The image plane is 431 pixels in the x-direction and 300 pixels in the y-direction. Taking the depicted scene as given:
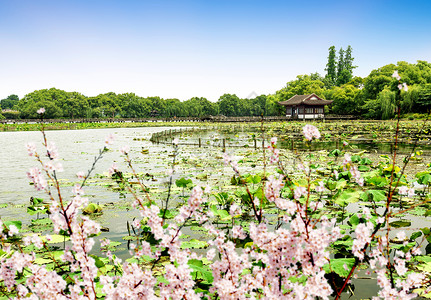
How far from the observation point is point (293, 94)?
67.6 meters

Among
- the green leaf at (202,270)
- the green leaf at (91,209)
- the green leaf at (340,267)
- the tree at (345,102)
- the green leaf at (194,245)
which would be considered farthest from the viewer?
the tree at (345,102)

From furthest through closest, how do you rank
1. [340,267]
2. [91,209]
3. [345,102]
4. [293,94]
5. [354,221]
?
[293,94] → [345,102] → [91,209] → [354,221] → [340,267]

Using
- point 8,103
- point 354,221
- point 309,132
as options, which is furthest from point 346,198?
point 8,103

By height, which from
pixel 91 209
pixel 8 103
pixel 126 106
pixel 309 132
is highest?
pixel 8 103

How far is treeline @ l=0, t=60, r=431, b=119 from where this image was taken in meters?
45.2

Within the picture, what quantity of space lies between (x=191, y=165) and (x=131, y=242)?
23.6ft

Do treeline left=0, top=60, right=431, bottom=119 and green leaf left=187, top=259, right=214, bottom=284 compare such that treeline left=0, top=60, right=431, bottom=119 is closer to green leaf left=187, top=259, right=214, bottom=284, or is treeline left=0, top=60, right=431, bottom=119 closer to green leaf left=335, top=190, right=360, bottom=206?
green leaf left=335, top=190, right=360, bottom=206

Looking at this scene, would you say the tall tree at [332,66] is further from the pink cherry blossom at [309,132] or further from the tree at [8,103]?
the tree at [8,103]

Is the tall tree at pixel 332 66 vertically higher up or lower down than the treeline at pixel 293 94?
higher up

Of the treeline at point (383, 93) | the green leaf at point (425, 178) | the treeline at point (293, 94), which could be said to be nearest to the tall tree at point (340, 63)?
the treeline at point (293, 94)

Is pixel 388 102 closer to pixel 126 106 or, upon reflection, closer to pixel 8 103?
pixel 126 106

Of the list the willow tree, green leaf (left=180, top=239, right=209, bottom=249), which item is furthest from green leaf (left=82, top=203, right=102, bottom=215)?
the willow tree

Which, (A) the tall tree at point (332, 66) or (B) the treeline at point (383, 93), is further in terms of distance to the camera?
(A) the tall tree at point (332, 66)

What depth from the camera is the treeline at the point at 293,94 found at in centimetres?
4525
